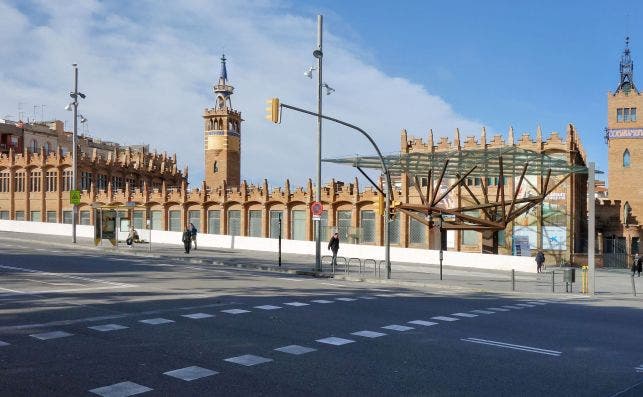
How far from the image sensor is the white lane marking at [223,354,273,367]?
830cm

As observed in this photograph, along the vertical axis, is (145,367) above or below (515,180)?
below

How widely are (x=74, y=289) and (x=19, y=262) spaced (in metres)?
9.26

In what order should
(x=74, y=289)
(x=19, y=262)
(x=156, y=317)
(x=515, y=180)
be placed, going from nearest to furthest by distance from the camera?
(x=156, y=317) < (x=74, y=289) < (x=19, y=262) < (x=515, y=180)

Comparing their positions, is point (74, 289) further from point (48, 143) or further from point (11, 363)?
point (48, 143)

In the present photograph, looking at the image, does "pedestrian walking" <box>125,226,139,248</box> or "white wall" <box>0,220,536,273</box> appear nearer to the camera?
"white wall" <box>0,220,536,273</box>

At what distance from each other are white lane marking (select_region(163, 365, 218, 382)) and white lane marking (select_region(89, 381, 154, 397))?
0.56 metres

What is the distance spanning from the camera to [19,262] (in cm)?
2353

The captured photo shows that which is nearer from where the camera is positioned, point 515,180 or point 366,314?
point 366,314

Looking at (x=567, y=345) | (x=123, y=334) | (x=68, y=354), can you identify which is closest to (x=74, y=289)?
(x=123, y=334)

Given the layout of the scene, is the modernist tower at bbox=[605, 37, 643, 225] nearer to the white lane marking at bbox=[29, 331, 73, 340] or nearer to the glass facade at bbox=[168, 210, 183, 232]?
the glass facade at bbox=[168, 210, 183, 232]

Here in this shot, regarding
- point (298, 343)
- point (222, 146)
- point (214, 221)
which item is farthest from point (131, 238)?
point (222, 146)

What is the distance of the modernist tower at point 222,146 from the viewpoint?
246 ft

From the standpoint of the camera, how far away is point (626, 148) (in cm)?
5741

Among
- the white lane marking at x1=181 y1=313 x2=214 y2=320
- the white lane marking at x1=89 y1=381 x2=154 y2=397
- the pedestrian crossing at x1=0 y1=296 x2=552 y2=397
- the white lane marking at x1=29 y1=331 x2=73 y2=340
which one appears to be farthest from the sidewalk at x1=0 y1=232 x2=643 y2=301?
the white lane marking at x1=89 y1=381 x2=154 y2=397
